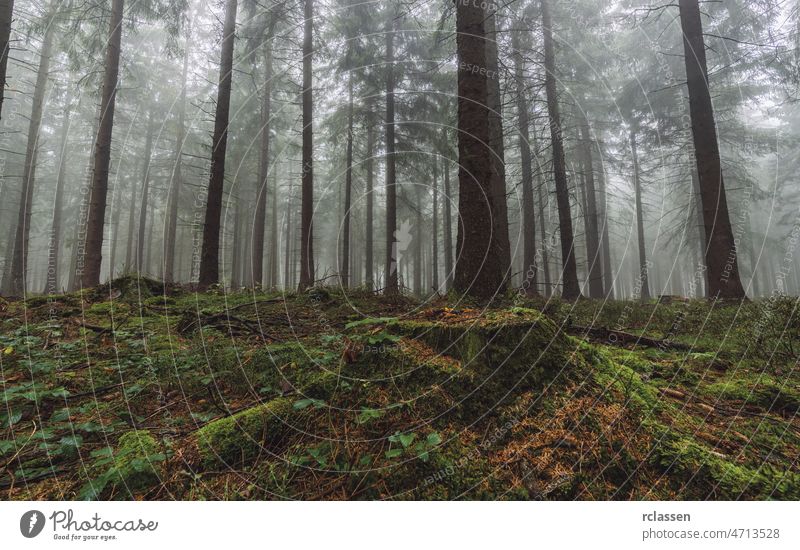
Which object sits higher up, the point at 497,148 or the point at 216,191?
the point at 497,148

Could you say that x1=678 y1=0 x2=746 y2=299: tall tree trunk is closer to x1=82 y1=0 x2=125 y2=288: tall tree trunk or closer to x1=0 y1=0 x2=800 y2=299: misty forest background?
x1=0 y1=0 x2=800 y2=299: misty forest background

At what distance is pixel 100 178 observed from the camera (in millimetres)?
8992

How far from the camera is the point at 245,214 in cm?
2759

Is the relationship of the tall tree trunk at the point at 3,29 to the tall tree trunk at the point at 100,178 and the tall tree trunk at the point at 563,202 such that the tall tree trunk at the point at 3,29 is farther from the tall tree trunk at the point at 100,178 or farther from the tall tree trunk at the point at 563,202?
the tall tree trunk at the point at 563,202

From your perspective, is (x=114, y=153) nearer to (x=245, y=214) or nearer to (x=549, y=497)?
(x=245, y=214)

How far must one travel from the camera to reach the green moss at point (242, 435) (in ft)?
6.35

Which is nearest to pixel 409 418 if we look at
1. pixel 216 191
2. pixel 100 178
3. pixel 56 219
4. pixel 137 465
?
pixel 137 465

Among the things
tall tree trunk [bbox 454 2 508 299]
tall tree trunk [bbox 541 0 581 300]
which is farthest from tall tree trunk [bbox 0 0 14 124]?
tall tree trunk [bbox 541 0 581 300]

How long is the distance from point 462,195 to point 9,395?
15.6 feet

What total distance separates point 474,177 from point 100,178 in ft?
34.7

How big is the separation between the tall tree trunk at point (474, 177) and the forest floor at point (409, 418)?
1012 mm

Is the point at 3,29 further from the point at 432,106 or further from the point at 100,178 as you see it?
the point at 432,106

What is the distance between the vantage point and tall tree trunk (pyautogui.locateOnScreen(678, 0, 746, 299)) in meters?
7.06
